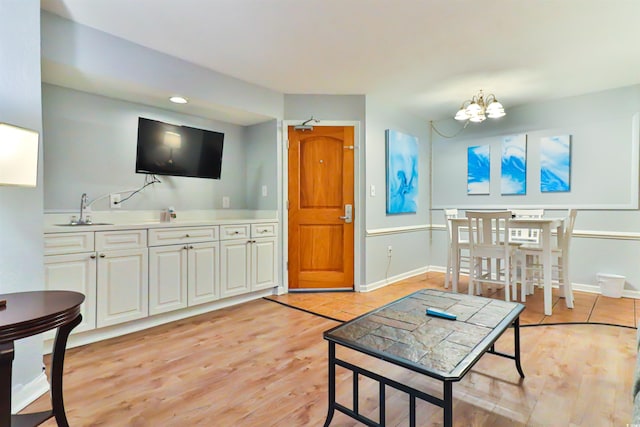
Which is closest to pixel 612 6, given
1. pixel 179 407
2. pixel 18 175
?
pixel 18 175

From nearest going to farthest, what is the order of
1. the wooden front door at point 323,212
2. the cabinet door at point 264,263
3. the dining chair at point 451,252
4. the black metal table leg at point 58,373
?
the black metal table leg at point 58,373 → the cabinet door at point 264,263 → the dining chair at point 451,252 → the wooden front door at point 323,212

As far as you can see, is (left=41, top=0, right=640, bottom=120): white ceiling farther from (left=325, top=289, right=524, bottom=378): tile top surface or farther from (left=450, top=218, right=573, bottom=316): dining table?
Answer: (left=325, top=289, right=524, bottom=378): tile top surface

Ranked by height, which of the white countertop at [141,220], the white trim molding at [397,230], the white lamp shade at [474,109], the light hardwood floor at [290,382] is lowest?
the light hardwood floor at [290,382]

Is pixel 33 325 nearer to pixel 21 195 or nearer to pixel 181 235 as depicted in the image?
pixel 21 195

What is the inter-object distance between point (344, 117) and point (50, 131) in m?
2.78

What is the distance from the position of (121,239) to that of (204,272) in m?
0.78

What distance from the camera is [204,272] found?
3.04 metres

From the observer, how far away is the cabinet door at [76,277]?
2188 mm

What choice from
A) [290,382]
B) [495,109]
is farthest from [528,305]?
[290,382]

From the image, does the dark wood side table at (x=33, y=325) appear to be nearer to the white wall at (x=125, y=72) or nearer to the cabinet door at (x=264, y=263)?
the white wall at (x=125, y=72)

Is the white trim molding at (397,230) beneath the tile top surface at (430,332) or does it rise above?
above

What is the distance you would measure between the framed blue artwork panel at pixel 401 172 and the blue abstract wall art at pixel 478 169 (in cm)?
77

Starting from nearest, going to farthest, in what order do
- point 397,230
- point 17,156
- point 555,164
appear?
1. point 17,156
2. point 555,164
3. point 397,230

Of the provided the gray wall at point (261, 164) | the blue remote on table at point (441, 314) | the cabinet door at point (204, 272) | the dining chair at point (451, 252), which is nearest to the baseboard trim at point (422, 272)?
the dining chair at point (451, 252)
